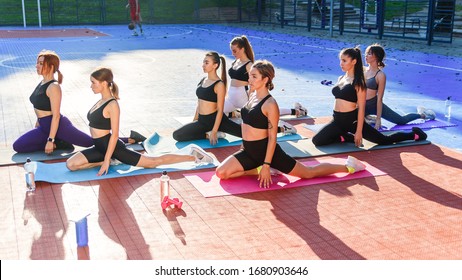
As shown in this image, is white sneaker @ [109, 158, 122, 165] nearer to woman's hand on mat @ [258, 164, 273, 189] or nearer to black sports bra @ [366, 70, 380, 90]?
woman's hand on mat @ [258, 164, 273, 189]

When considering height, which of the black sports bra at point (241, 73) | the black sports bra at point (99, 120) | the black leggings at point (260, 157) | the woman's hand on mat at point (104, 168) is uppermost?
the black sports bra at point (241, 73)

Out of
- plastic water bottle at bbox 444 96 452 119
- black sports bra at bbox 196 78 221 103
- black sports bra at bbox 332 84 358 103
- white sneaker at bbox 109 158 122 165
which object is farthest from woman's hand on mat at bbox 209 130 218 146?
plastic water bottle at bbox 444 96 452 119

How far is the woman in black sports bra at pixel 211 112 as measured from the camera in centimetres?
833

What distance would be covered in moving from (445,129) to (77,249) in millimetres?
6670

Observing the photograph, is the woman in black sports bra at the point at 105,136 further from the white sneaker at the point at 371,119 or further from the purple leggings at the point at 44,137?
the white sneaker at the point at 371,119

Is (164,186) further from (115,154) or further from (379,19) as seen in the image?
(379,19)

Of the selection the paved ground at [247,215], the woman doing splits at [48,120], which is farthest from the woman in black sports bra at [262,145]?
the woman doing splits at [48,120]

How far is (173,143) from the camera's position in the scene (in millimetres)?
8672

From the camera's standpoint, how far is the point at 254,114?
21.8 feet

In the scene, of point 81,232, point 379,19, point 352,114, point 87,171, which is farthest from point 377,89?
point 379,19

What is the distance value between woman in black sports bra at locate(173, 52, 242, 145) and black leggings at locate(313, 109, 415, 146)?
1.21m

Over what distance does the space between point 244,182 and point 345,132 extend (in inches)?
90.9

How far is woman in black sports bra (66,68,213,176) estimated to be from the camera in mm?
6871

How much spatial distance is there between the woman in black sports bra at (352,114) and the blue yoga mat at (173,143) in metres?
0.66
